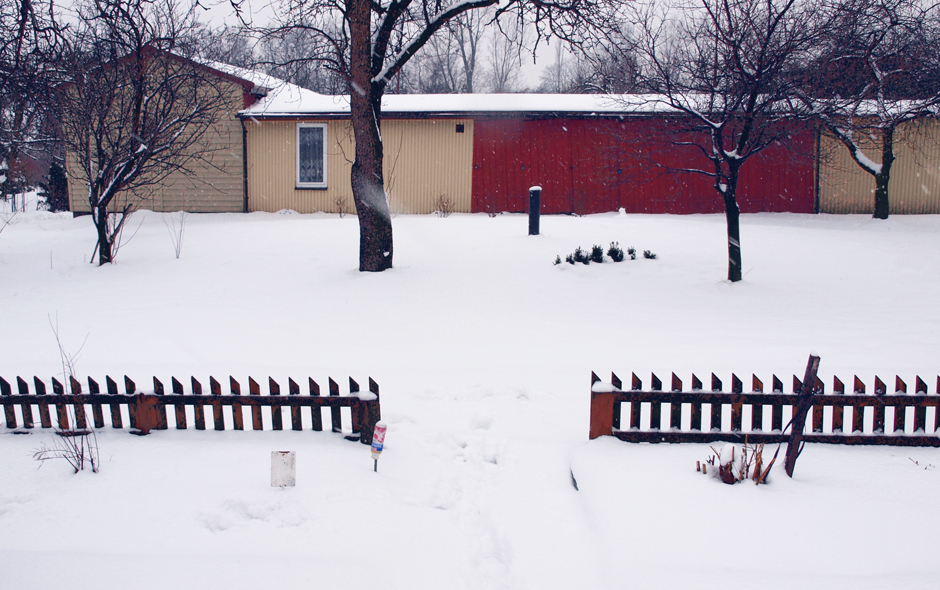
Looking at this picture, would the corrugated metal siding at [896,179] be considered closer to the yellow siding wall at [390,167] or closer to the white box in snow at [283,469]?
the yellow siding wall at [390,167]

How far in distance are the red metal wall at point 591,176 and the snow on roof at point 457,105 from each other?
539 millimetres

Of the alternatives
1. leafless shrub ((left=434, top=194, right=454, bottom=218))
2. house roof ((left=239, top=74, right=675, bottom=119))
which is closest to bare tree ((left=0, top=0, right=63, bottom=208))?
house roof ((left=239, top=74, right=675, bottom=119))

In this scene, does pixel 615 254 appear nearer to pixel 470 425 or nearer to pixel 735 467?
pixel 470 425

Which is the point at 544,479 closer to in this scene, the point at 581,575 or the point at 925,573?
the point at 581,575

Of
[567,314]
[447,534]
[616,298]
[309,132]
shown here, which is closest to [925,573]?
[447,534]

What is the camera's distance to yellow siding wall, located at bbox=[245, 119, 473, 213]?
17266mm

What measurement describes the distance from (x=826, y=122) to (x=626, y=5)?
356 cm

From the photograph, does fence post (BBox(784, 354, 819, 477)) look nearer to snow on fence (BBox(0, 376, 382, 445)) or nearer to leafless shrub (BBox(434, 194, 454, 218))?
snow on fence (BBox(0, 376, 382, 445))

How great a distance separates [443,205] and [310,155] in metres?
4.28

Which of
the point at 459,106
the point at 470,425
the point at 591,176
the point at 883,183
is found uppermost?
the point at 459,106

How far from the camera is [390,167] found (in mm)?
17438

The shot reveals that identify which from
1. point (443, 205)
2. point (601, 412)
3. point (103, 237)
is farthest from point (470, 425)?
point (443, 205)

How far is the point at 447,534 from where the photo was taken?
316 cm

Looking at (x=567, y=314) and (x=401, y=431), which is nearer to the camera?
(x=401, y=431)
